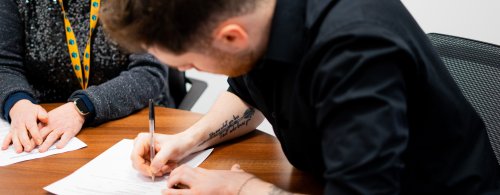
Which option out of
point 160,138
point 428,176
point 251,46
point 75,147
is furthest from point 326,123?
point 75,147

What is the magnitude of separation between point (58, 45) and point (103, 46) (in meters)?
0.15

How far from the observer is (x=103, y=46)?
4.89ft

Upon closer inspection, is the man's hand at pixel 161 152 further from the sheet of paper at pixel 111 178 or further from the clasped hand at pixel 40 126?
the clasped hand at pixel 40 126

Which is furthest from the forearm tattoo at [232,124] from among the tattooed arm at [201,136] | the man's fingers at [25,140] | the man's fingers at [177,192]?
the man's fingers at [25,140]

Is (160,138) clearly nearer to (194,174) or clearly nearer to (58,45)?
(194,174)

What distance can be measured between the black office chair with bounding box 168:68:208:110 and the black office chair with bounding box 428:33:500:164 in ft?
2.93

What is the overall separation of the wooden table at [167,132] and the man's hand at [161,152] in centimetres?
6

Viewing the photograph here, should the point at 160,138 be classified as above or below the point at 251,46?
below

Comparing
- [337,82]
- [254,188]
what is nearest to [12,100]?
[254,188]

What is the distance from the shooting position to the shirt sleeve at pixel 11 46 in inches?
56.8

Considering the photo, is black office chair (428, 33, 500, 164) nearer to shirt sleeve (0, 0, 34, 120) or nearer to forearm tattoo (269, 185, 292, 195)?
forearm tattoo (269, 185, 292, 195)

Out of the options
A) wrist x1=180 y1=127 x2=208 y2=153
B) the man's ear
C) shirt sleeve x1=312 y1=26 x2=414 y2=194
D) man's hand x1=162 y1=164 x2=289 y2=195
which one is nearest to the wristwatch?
wrist x1=180 y1=127 x2=208 y2=153

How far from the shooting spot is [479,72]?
102cm

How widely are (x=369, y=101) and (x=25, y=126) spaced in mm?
967
